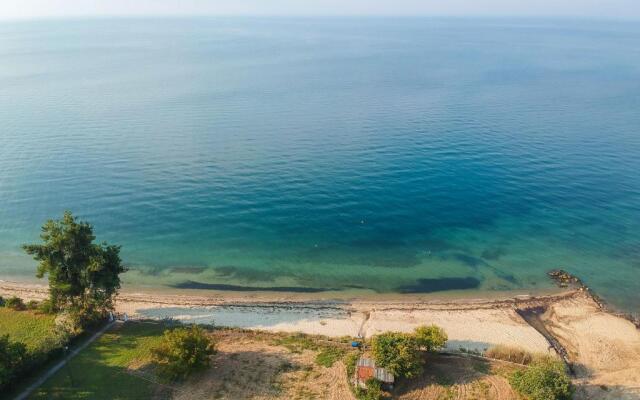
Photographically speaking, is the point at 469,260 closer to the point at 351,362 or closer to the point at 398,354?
the point at 398,354

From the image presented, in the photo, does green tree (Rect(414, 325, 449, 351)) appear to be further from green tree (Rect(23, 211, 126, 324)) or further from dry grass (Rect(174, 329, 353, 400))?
green tree (Rect(23, 211, 126, 324))

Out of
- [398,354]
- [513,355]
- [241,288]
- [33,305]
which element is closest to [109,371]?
[33,305]

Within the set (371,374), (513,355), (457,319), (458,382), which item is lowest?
(458,382)

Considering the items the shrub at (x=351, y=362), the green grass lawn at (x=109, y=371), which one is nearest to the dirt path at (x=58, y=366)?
the green grass lawn at (x=109, y=371)

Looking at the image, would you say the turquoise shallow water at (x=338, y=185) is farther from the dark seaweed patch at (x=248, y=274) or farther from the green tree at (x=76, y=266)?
the green tree at (x=76, y=266)

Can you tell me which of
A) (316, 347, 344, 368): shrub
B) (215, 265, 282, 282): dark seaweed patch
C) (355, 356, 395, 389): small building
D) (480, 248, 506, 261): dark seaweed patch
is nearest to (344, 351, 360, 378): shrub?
(355, 356, 395, 389): small building

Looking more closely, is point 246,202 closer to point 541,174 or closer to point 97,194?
point 97,194
